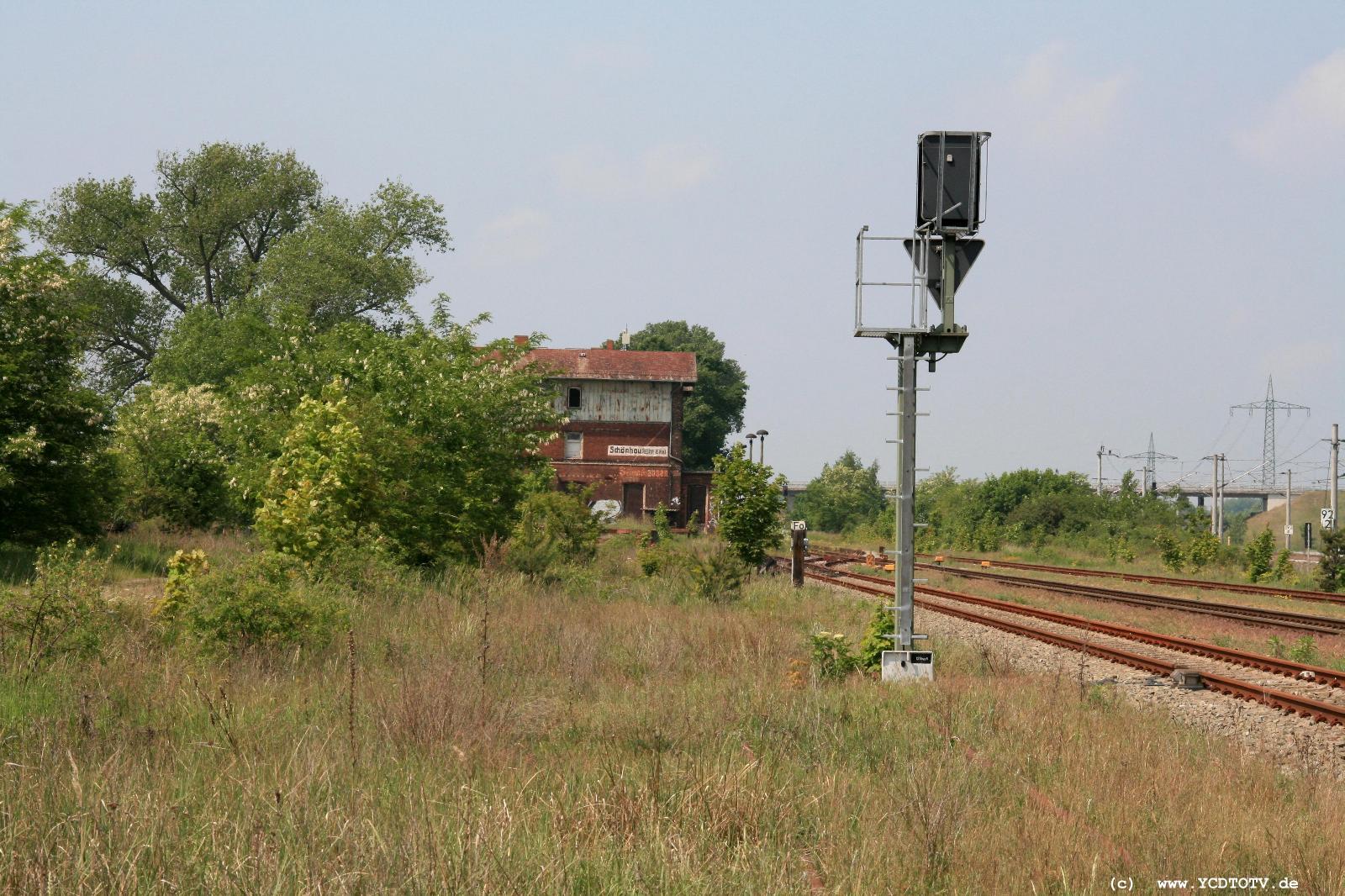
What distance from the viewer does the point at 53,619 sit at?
10.4 m

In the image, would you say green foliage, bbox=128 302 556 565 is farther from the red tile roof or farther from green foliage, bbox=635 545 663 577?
the red tile roof

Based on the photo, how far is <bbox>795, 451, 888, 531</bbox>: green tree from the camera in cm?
9375

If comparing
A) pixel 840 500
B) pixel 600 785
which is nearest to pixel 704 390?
pixel 840 500

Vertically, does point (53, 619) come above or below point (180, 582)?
below

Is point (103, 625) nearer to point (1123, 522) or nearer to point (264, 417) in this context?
point (264, 417)

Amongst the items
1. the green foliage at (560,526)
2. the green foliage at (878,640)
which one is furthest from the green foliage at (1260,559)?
the green foliage at (878,640)

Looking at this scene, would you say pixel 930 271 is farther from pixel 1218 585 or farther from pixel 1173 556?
pixel 1173 556

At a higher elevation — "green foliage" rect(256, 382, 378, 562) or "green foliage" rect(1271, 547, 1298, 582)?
"green foliage" rect(256, 382, 378, 562)


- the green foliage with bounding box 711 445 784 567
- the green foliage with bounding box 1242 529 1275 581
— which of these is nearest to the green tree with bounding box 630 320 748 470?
the green foliage with bounding box 1242 529 1275 581

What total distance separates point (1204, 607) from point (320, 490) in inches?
734

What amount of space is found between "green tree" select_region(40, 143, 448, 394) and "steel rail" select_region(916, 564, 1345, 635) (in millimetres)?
32093

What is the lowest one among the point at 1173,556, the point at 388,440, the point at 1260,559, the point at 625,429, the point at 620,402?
the point at 1173,556

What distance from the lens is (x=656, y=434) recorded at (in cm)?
6212

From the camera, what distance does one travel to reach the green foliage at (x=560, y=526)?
926 inches
